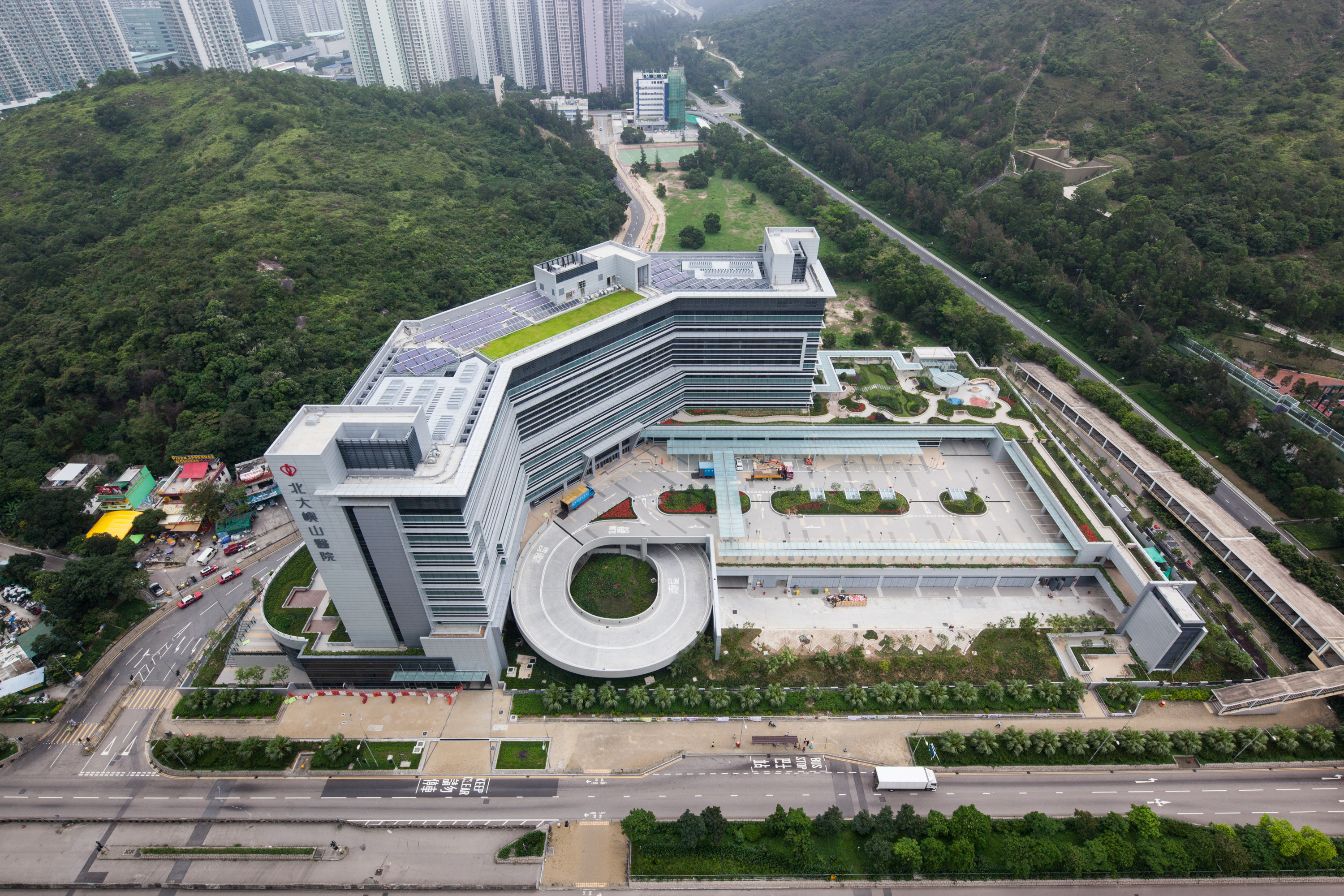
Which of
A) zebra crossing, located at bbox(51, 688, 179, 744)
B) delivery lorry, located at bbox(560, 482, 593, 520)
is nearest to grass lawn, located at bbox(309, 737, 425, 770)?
zebra crossing, located at bbox(51, 688, 179, 744)

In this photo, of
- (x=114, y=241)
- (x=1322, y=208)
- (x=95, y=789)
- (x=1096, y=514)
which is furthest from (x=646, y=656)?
(x=1322, y=208)

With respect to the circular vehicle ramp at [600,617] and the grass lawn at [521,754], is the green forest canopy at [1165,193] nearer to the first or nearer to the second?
the circular vehicle ramp at [600,617]

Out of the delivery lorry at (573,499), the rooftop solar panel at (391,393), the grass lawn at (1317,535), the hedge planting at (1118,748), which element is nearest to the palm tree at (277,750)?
the rooftop solar panel at (391,393)

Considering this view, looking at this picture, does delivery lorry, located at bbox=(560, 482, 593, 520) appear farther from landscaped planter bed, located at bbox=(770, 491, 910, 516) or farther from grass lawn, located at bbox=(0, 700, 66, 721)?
grass lawn, located at bbox=(0, 700, 66, 721)

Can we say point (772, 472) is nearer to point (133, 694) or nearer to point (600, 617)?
point (600, 617)

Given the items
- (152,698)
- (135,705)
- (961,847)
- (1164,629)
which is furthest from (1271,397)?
(135,705)

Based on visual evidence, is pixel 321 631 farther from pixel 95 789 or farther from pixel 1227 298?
pixel 1227 298
